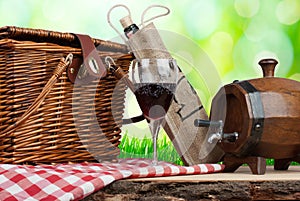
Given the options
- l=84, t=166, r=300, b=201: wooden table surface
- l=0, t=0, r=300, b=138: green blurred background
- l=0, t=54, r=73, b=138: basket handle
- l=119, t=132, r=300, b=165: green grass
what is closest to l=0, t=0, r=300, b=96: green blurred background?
l=0, t=0, r=300, b=138: green blurred background

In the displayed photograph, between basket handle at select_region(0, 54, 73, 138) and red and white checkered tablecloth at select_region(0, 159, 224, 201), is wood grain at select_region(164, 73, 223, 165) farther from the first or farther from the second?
basket handle at select_region(0, 54, 73, 138)

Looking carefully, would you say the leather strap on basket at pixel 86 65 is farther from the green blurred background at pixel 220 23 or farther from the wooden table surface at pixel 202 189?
the green blurred background at pixel 220 23

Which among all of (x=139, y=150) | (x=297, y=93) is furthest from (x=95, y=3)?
(x=297, y=93)

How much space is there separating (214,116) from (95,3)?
1.30m

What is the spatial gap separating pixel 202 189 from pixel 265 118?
11.0 inches

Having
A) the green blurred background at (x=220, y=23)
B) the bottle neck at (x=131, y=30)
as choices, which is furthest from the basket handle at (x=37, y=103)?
the green blurred background at (x=220, y=23)

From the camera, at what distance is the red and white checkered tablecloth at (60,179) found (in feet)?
5.28

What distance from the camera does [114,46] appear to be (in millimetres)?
2119

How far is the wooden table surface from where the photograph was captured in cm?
166

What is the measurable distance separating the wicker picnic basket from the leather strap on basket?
0.02 metres

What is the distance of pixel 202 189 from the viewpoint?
5.47 feet

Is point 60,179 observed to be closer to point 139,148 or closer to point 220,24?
point 139,148

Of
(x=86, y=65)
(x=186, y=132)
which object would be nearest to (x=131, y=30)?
(x=86, y=65)

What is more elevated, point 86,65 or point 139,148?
point 86,65
